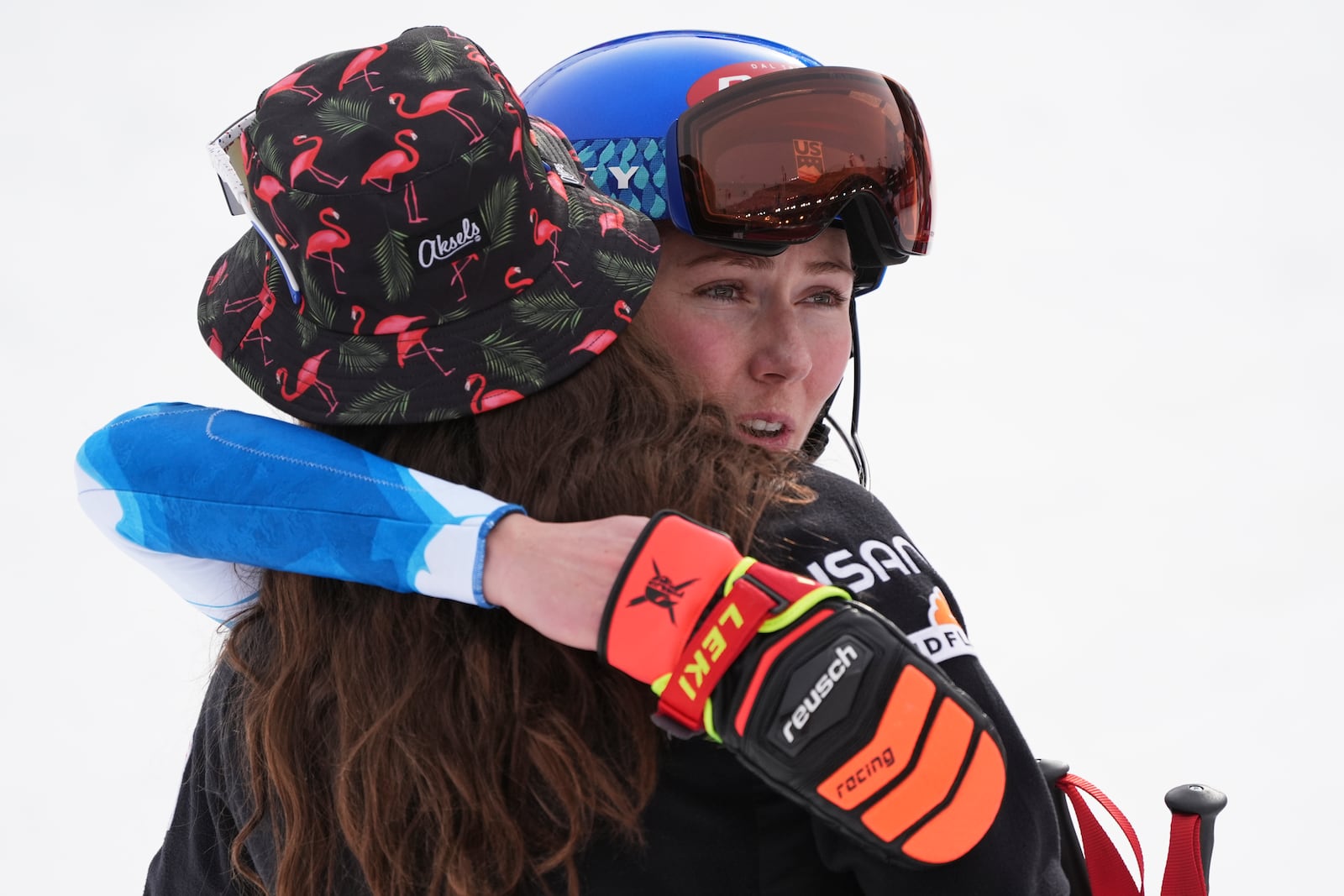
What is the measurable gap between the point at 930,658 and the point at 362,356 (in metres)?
0.52

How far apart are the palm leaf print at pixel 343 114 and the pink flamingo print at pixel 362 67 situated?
2 centimetres

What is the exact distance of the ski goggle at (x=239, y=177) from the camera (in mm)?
1084

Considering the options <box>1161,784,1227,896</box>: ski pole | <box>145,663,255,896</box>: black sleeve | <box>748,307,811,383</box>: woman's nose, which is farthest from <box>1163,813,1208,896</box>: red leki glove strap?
<box>145,663,255,896</box>: black sleeve

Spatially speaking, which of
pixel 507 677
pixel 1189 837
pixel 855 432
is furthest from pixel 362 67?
pixel 1189 837

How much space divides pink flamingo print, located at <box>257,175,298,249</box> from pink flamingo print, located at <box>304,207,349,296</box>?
2 centimetres

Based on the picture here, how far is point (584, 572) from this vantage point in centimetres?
91

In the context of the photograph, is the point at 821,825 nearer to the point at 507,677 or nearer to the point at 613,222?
the point at 507,677

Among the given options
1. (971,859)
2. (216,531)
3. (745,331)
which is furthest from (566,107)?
(971,859)

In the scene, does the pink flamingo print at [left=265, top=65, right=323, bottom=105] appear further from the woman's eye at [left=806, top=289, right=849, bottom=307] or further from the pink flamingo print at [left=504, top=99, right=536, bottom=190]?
the woman's eye at [left=806, top=289, right=849, bottom=307]

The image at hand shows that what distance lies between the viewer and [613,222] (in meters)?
1.17

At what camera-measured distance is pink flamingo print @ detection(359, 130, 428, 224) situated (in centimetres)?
101

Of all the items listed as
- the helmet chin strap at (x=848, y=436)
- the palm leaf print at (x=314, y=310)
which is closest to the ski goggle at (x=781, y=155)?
the helmet chin strap at (x=848, y=436)

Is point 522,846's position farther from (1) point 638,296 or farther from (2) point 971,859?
(1) point 638,296

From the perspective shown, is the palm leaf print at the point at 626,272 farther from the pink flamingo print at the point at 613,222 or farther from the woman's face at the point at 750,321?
the woman's face at the point at 750,321
